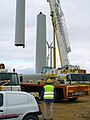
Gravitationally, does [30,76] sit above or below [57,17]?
below

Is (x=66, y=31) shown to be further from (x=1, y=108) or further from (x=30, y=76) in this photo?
(x=1, y=108)

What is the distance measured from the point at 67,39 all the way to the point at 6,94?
64.7ft

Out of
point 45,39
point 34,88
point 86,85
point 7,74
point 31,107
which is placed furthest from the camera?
point 45,39

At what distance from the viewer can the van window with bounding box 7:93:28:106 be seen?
9.95 m

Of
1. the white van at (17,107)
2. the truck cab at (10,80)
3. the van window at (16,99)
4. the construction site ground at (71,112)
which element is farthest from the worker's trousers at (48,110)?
the truck cab at (10,80)

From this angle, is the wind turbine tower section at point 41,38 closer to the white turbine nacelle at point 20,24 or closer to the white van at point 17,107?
the white turbine nacelle at point 20,24

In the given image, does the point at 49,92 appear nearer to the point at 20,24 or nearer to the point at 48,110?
the point at 48,110

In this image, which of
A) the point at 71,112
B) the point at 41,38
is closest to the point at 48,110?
the point at 71,112

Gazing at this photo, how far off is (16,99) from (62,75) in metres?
15.7

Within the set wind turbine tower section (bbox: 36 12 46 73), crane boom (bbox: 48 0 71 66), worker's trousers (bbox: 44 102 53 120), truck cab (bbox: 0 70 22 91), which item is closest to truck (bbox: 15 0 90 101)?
crane boom (bbox: 48 0 71 66)

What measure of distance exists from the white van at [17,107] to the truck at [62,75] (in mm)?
11415

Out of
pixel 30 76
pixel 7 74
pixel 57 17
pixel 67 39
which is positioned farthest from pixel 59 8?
pixel 7 74

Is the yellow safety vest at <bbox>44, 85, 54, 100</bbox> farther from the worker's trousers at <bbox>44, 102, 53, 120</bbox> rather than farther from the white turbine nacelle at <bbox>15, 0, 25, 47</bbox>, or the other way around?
the white turbine nacelle at <bbox>15, 0, 25, 47</bbox>

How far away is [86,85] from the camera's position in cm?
2322
